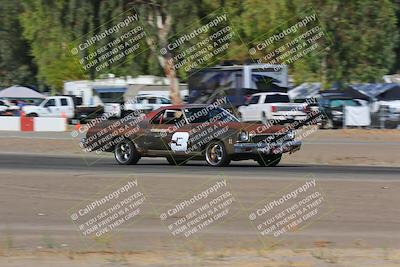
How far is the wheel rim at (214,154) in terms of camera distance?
20.3 m

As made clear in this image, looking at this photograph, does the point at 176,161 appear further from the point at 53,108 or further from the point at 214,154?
the point at 53,108

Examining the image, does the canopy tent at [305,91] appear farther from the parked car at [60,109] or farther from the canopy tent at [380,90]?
the parked car at [60,109]

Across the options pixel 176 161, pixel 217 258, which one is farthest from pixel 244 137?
pixel 217 258

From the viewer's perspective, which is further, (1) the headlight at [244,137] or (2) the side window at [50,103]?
(2) the side window at [50,103]

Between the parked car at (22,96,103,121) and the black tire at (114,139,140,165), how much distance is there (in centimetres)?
2684

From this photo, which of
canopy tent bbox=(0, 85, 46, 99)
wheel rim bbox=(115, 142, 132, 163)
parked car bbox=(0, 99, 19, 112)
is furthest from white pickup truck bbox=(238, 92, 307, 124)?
canopy tent bbox=(0, 85, 46, 99)

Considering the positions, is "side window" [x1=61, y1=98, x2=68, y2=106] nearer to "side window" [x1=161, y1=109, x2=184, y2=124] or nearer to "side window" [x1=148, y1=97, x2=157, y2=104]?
"side window" [x1=148, y1=97, x2=157, y2=104]

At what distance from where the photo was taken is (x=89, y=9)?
36.3 m

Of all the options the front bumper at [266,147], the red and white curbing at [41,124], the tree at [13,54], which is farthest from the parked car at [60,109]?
the front bumper at [266,147]

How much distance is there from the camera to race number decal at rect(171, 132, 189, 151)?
2047cm

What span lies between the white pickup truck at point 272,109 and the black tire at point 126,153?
16.9 metres

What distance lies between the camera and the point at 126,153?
21703 mm

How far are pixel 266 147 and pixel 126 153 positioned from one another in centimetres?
363

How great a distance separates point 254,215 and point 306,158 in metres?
11.9
